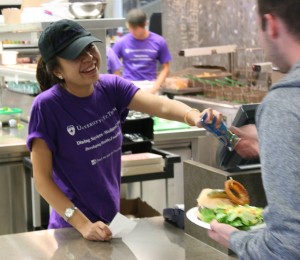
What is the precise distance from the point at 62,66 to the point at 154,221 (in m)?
0.71

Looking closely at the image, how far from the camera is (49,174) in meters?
2.49

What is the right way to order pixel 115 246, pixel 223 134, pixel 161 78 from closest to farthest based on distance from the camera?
pixel 223 134
pixel 115 246
pixel 161 78

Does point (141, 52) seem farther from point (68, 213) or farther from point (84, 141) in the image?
point (68, 213)

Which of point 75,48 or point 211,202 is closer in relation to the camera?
point 211,202

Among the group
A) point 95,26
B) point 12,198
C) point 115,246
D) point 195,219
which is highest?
point 95,26

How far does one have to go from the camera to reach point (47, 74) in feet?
9.00

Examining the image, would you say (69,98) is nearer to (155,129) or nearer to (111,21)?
(111,21)

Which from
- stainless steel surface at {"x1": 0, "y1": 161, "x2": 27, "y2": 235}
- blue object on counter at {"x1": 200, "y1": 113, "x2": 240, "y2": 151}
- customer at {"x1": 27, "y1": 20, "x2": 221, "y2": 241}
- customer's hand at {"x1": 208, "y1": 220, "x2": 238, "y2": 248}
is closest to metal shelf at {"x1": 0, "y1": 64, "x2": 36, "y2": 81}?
stainless steel surface at {"x1": 0, "y1": 161, "x2": 27, "y2": 235}

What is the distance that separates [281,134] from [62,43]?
1450 millimetres

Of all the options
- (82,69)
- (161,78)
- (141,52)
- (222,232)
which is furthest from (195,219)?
(141,52)

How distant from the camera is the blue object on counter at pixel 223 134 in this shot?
200 centimetres

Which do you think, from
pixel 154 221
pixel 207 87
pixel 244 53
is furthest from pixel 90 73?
pixel 244 53

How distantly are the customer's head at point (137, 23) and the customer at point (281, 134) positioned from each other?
6.36m

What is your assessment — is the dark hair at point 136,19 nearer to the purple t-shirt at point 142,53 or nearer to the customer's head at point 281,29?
the purple t-shirt at point 142,53
